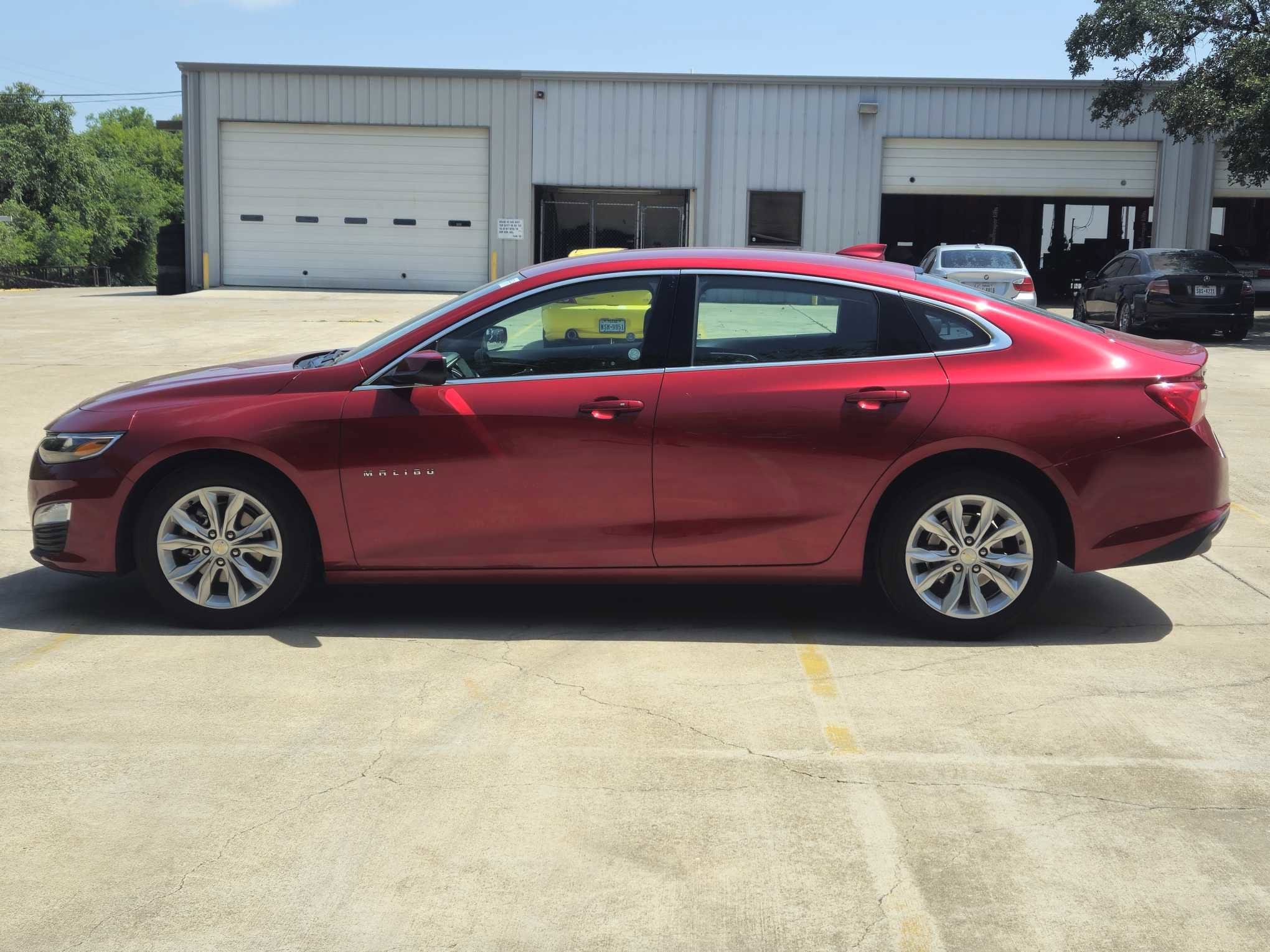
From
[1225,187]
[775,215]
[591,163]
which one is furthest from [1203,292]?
[591,163]

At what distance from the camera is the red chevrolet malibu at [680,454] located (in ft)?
17.8

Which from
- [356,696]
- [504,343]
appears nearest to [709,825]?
[356,696]

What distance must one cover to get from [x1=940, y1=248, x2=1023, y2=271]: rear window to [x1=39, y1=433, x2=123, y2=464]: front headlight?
16.9m

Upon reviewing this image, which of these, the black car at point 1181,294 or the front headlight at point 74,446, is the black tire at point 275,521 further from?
the black car at point 1181,294

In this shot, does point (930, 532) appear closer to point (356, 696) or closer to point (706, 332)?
point (706, 332)

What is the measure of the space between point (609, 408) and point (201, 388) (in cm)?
175

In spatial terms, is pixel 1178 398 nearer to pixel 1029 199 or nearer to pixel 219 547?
pixel 219 547

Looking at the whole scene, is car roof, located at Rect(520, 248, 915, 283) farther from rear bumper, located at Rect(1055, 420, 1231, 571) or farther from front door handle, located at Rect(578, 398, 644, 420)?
rear bumper, located at Rect(1055, 420, 1231, 571)

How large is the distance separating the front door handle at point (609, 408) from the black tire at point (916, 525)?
3.69 ft

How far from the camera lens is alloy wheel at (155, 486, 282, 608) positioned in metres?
5.57

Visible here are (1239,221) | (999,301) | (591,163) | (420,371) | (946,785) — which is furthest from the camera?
(1239,221)

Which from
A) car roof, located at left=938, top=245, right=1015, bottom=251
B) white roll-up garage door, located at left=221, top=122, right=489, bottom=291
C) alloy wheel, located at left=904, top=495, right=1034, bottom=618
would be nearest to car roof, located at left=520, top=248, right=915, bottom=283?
alloy wheel, located at left=904, top=495, right=1034, bottom=618

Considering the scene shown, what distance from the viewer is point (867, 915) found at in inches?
129

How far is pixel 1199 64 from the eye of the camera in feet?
89.3
